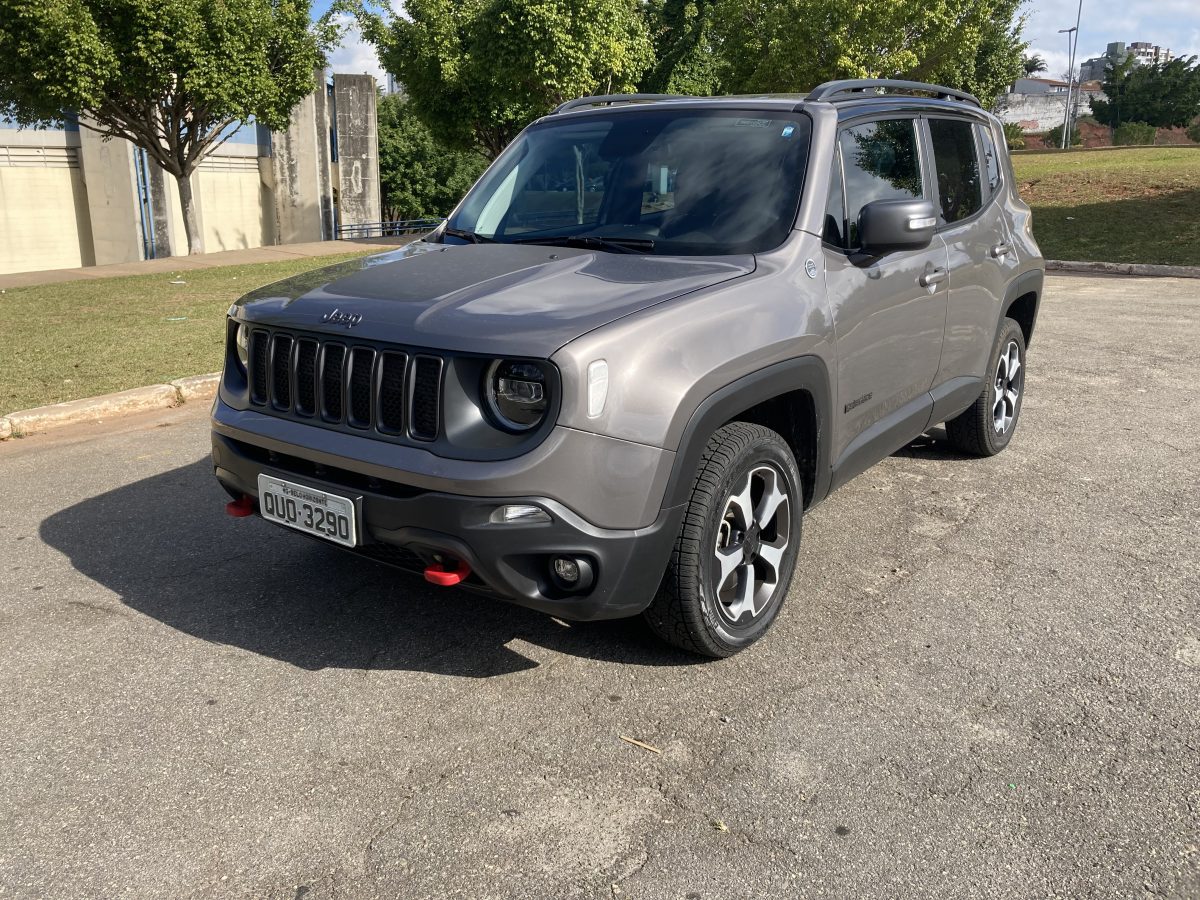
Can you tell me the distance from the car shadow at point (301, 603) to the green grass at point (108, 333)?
114 inches

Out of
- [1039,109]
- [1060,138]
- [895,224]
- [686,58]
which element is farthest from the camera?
[1039,109]

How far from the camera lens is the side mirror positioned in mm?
3701

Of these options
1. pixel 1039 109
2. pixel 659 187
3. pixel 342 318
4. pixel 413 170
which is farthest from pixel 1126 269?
pixel 1039 109

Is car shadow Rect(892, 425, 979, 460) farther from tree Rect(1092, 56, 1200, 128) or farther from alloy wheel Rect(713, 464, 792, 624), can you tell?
tree Rect(1092, 56, 1200, 128)

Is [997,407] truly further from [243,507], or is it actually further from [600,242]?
[243,507]

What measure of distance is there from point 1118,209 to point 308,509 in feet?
66.9

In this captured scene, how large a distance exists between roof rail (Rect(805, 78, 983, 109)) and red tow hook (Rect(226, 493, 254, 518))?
8.44ft

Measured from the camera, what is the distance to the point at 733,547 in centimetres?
346

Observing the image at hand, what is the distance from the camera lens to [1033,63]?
9719 centimetres

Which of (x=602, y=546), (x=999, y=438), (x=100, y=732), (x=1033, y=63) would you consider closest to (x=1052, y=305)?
(x=999, y=438)

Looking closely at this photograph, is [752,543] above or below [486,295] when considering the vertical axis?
below

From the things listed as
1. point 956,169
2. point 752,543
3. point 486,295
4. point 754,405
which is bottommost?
point 752,543

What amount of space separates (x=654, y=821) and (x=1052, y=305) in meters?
10.9

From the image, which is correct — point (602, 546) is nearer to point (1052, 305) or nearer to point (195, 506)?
point (195, 506)
